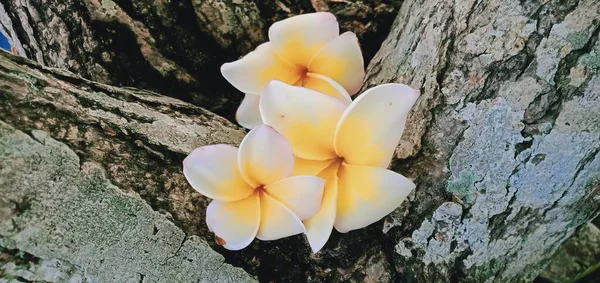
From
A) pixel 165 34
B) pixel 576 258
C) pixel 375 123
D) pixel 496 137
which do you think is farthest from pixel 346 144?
pixel 576 258

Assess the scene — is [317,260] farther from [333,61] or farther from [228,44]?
[228,44]

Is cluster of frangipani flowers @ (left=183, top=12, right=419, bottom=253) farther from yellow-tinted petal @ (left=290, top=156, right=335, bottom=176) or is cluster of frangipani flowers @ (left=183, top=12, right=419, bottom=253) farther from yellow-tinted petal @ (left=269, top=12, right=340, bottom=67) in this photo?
yellow-tinted petal @ (left=269, top=12, right=340, bottom=67)

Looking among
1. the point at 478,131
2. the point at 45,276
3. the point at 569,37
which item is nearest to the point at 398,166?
the point at 478,131

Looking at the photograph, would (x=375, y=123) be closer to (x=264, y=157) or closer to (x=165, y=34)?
(x=264, y=157)

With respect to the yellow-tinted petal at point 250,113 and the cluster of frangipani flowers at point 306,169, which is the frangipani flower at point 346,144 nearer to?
the cluster of frangipani flowers at point 306,169

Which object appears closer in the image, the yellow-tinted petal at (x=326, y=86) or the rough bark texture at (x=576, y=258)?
the yellow-tinted petal at (x=326, y=86)

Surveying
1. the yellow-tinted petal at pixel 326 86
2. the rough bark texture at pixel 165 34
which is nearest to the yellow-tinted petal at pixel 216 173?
the yellow-tinted petal at pixel 326 86
